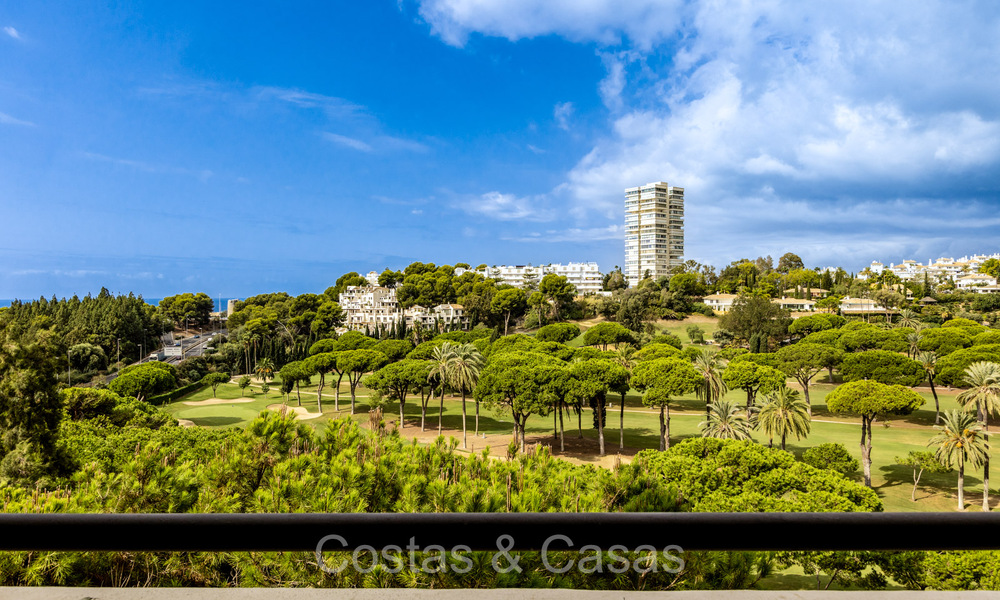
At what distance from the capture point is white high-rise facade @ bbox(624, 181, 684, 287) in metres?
135

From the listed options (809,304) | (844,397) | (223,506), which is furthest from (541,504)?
(809,304)

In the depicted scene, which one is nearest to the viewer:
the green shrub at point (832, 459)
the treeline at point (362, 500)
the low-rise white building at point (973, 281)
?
the treeline at point (362, 500)

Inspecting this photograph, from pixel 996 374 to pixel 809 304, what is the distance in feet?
Answer: 221

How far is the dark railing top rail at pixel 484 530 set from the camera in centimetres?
127

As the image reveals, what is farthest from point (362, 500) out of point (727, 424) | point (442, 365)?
point (442, 365)

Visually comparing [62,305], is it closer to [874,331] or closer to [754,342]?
[754,342]

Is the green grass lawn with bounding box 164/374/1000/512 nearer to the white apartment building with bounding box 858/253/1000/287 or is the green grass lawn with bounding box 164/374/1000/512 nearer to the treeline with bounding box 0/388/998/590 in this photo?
the treeline with bounding box 0/388/998/590

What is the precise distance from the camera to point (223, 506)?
22.3ft

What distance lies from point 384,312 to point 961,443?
7331cm

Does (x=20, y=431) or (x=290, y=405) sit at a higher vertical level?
(x=20, y=431)

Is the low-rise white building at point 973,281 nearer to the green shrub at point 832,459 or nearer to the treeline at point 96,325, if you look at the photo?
the green shrub at point 832,459

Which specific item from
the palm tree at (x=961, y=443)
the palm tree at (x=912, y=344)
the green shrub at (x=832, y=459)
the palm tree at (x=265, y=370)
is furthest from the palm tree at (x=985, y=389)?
the palm tree at (x=265, y=370)

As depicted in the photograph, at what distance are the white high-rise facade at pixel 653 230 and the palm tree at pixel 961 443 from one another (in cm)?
11696

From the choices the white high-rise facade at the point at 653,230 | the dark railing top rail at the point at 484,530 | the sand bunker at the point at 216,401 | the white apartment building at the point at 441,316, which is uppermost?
the white high-rise facade at the point at 653,230
